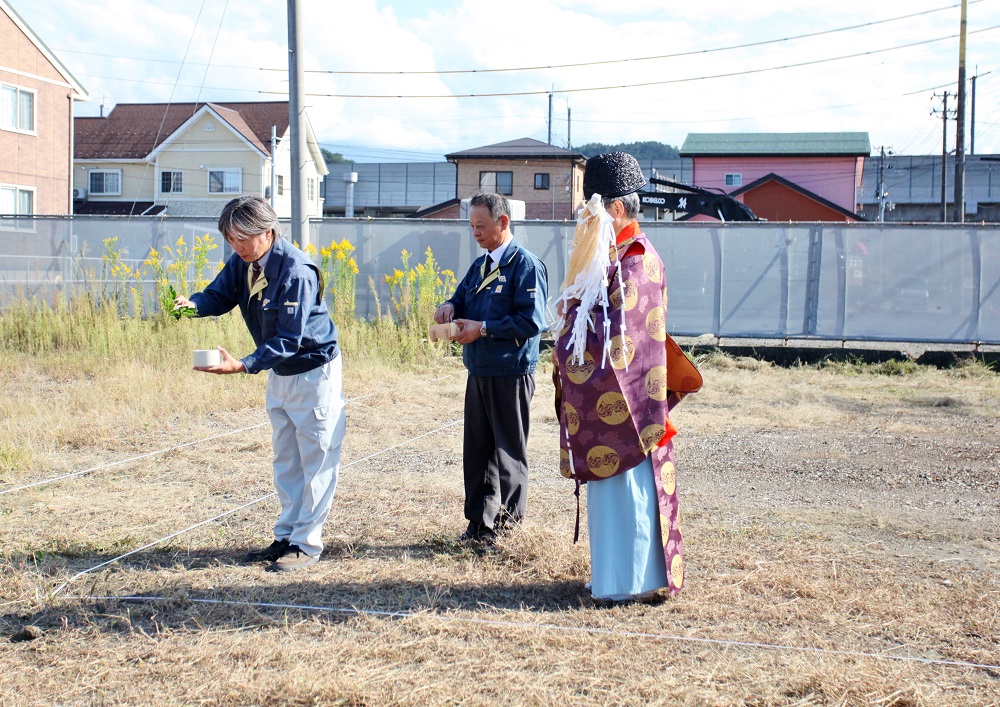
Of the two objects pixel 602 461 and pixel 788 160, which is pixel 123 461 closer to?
pixel 602 461

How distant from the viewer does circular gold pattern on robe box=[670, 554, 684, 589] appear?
12.3ft

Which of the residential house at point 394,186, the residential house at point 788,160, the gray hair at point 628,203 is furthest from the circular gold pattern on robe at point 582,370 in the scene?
the residential house at point 394,186

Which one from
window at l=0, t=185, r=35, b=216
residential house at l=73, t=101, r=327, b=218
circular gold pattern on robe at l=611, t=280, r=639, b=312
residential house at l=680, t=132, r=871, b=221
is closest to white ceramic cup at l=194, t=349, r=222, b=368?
circular gold pattern on robe at l=611, t=280, r=639, b=312

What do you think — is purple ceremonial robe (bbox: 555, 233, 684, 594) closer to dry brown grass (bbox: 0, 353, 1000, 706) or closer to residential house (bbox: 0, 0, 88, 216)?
dry brown grass (bbox: 0, 353, 1000, 706)

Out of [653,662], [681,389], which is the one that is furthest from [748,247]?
[653,662]

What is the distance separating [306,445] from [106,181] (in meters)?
39.5

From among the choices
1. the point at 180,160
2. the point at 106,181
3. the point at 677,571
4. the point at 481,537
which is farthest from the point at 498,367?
the point at 106,181

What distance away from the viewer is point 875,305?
13281 mm

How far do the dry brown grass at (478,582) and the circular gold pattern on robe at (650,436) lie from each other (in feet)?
2.19

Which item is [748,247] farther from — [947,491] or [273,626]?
[273,626]

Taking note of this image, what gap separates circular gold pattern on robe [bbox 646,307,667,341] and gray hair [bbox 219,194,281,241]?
5.21ft

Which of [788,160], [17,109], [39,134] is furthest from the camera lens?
[788,160]

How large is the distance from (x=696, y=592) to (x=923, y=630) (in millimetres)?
861

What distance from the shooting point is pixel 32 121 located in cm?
2797
